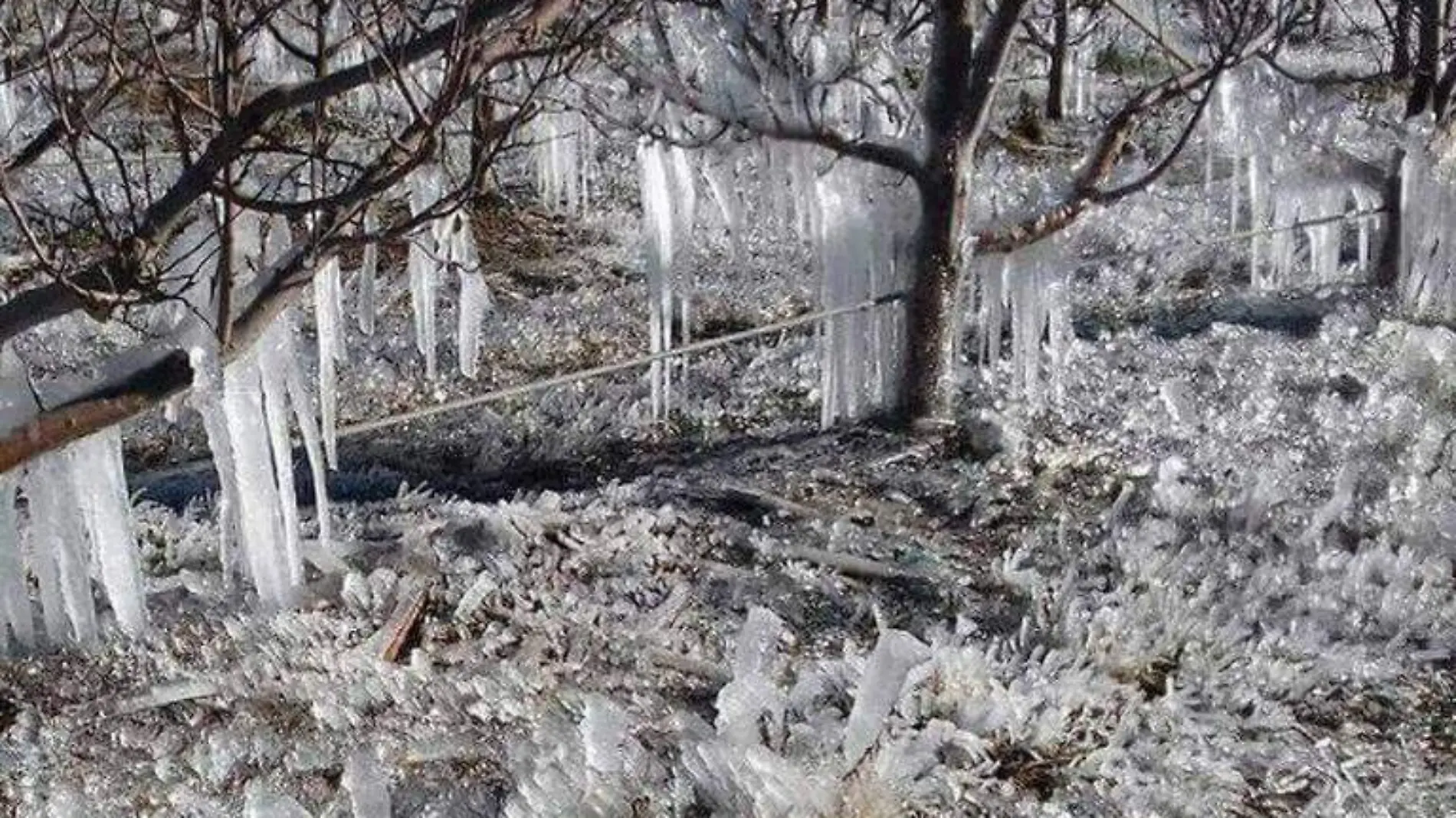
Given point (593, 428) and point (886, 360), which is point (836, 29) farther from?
point (593, 428)

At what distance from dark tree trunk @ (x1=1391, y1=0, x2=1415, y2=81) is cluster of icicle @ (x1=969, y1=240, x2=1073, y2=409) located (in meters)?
2.50

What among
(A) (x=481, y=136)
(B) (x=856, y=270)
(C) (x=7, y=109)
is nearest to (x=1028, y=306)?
(B) (x=856, y=270)

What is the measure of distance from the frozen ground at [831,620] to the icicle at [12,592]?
114 mm

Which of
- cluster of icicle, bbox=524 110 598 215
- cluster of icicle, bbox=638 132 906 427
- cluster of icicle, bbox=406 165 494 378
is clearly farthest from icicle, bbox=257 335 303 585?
cluster of icicle, bbox=524 110 598 215

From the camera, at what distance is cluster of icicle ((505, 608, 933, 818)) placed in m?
4.74

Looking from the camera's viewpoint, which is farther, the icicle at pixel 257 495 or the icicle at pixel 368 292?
the icicle at pixel 368 292

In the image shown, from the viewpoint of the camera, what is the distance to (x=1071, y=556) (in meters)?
6.35

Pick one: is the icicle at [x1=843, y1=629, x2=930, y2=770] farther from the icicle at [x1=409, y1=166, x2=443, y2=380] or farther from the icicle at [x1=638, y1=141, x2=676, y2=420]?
the icicle at [x1=409, y1=166, x2=443, y2=380]

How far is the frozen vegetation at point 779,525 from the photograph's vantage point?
16.5 feet

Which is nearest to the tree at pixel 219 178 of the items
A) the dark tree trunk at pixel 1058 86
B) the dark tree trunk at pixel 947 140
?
the dark tree trunk at pixel 947 140

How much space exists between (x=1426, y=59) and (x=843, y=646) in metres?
4.45

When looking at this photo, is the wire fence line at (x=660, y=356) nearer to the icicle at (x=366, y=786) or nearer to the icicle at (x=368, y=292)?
the icicle at (x=368, y=292)

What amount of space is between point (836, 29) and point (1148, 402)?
7.32 feet

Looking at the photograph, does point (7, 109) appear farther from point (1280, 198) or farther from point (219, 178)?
point (1280, 198)
